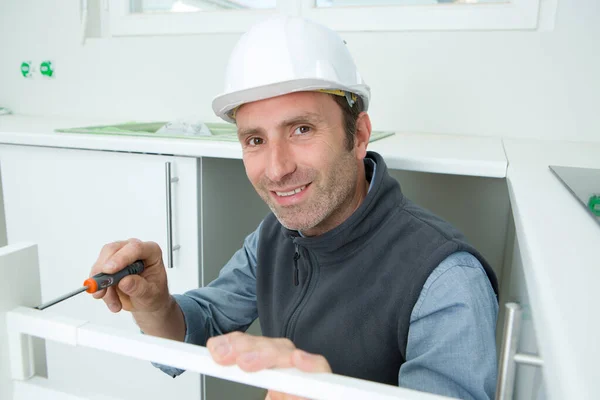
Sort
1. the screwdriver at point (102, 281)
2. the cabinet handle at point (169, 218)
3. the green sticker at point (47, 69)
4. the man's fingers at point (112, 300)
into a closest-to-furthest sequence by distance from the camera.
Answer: the screwdriver at point (102, 281), the man's fingers at point (112, 300), the cabinet handle at point (169, 218), the green sticker at point (47, 69)

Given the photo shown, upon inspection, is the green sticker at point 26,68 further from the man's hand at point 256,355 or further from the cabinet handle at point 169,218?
the man's hand at point 256,355

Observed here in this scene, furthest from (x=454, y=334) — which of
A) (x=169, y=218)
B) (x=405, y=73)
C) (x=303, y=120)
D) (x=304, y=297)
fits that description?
(x=405, y=73)

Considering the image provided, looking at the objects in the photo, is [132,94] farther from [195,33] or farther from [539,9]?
[539,9]

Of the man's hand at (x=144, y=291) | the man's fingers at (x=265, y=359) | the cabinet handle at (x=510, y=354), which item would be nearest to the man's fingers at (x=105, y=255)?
the man's hand at (x=144, y=291)

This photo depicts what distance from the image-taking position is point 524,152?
123 centimetres

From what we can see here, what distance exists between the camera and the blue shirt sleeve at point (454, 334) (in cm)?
61

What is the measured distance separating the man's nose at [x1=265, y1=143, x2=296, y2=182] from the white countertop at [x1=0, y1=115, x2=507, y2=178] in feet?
1.12

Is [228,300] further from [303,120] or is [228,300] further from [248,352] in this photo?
[248,352]

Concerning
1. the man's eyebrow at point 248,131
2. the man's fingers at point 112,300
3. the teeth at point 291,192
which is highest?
the man's eyebrow at point 248,131

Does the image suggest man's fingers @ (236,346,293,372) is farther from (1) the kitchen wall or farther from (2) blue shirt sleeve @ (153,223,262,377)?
(1) the kitchen wall

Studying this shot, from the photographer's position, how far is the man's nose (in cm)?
81

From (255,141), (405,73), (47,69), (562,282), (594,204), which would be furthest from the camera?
(47,69)

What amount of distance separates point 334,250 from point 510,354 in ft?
1.46

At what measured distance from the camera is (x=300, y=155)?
0.83 m
